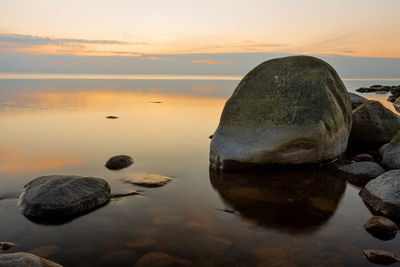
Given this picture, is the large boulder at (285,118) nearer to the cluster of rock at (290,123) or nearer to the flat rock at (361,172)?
the cluster of rock at (290,123)

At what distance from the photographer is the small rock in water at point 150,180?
871cm

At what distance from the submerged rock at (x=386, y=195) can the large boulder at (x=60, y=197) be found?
19.8 ft

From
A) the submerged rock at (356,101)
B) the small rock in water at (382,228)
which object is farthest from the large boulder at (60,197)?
the submerged rock at (356,101)

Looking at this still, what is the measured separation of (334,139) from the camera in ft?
34.3

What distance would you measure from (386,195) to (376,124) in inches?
309

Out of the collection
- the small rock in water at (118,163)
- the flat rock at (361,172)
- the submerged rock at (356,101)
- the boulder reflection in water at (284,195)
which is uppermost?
the submerged rock at (356,101)

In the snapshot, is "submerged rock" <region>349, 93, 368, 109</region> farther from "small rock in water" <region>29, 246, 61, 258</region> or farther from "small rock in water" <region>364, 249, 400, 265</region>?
"small rock in water" <region>29, 246, 61, 258</region>

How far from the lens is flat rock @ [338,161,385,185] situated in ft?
30.3

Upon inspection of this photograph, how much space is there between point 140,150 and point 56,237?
271 inches

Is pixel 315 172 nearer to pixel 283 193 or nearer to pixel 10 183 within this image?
pixel 283 193

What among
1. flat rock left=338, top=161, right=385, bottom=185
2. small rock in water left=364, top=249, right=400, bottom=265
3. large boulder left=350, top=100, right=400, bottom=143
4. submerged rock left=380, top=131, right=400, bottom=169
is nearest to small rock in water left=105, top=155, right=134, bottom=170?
flat rock left=338, top=161, right=385, bottom=185

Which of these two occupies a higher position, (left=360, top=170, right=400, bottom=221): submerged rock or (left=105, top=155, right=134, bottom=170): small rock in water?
(left=360, top=170, right=400, bottom=221): submerged rock

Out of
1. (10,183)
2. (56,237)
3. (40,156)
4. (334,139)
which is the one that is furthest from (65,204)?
(334,139)

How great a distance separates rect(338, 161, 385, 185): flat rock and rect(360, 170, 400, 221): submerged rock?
61.7 inches
